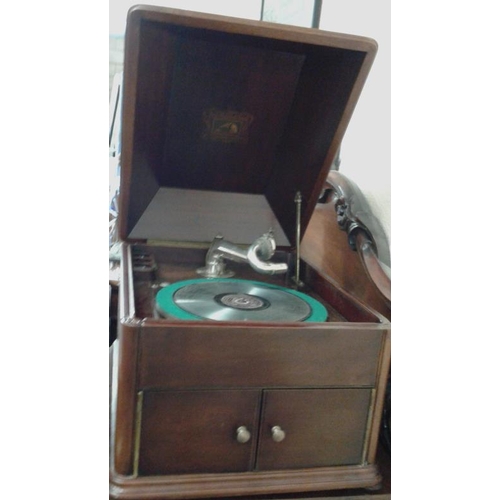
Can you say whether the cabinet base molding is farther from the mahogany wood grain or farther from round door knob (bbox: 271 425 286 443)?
the mahogany wood grain

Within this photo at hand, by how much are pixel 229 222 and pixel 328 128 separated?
1.32 ft

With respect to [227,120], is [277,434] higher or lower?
lower

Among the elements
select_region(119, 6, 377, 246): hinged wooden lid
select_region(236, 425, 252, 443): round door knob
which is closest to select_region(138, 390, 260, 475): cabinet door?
select_region(236, 425, 252, 443): round door knob

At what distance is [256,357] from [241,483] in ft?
0.71

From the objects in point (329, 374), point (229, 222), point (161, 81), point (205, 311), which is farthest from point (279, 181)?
point (329, 374)

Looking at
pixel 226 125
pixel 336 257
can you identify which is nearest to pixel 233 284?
pixel 336 257

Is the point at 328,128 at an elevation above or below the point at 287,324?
above

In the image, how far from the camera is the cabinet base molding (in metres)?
0.71

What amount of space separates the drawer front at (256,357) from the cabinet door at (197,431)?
24 millimetres

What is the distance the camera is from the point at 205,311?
890mm

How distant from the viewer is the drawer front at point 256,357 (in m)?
0.70

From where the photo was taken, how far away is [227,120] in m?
Result: 1.21

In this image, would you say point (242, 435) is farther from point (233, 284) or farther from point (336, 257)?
point (336, 257)

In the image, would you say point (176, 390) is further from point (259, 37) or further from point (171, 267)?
point (259, 37)
